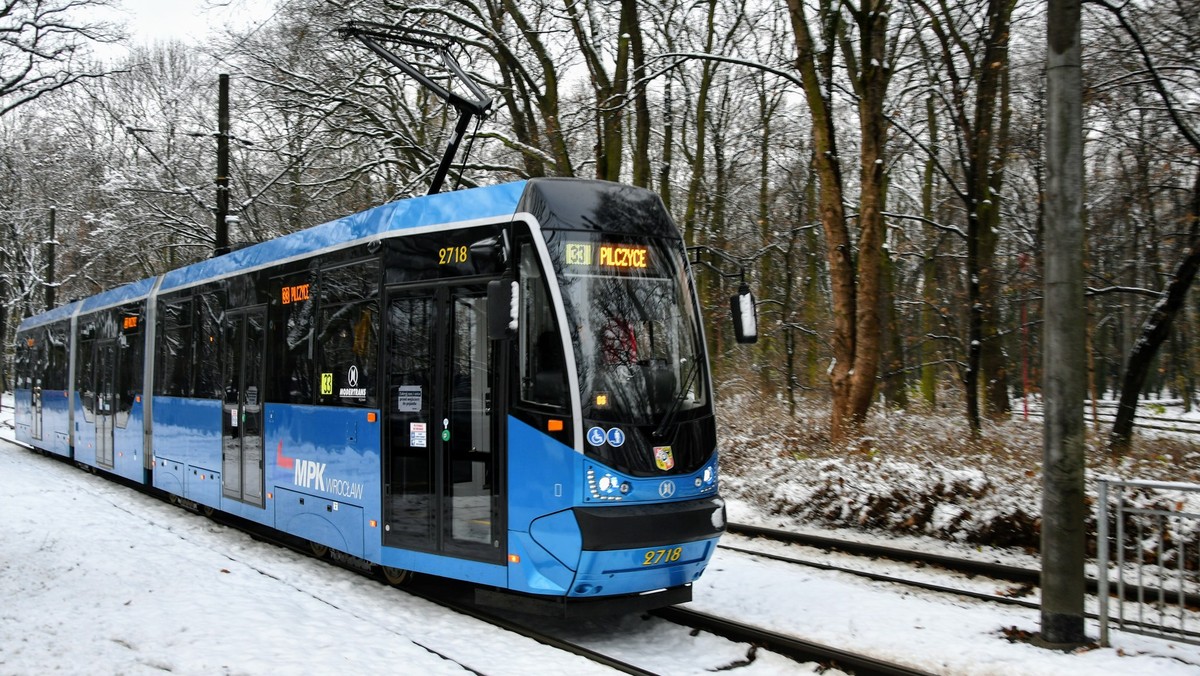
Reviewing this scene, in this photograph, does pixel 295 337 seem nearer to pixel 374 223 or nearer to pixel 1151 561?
pixel 374 223

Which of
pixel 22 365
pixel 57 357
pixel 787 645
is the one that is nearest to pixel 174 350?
pixel 57 357

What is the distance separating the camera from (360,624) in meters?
7.37

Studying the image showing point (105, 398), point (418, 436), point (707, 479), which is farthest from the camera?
point (105, 398)

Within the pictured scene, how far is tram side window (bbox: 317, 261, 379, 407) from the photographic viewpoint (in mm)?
8734

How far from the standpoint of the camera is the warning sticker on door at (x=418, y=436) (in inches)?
312

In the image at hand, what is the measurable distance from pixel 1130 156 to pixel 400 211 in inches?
603

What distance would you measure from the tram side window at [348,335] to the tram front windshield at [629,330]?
246 cm

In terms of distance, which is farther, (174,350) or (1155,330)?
(1155,330)

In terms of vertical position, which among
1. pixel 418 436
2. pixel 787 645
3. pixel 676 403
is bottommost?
pixel 787 645

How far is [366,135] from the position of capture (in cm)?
2053

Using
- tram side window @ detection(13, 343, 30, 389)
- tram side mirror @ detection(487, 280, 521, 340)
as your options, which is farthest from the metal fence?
tram side window @ detection(13, 343, 30, 389)

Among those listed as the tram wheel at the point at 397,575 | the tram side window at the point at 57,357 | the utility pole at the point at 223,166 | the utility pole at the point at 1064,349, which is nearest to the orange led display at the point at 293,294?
the tram wheel at the point at 397,575

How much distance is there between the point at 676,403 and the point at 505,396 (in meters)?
1.30

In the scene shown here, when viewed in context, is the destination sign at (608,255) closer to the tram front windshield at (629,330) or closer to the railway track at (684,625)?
the tram front windshield at (629,330)
